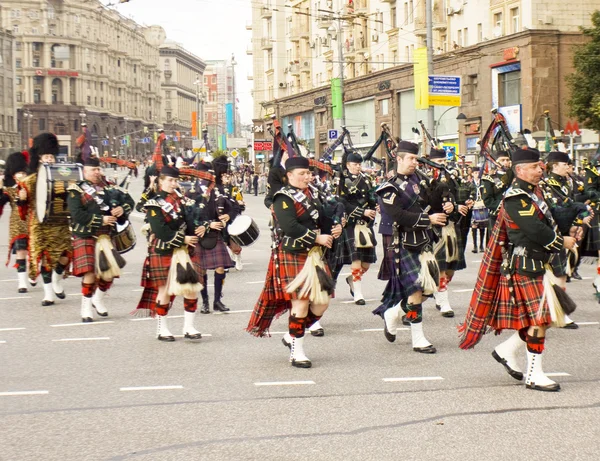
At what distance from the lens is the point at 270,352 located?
9.48 meters

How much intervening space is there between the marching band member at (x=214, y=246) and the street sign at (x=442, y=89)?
57.0 feet

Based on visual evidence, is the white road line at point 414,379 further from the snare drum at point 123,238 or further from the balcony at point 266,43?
the balcony at point 266,43

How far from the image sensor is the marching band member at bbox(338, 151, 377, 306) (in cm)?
1284

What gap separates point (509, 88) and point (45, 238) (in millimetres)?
30574

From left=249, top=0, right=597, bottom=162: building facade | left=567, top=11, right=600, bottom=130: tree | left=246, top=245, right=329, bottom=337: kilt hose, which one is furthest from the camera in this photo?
left=249, top=0, right=597, bottom=162: building facade

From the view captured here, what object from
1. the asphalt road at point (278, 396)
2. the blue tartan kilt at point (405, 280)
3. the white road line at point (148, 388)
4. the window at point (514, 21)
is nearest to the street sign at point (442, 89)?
the window at point (514, 21)

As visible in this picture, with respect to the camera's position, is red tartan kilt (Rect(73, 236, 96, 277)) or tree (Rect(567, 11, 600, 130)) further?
tree (Rect(567, 11, 600, 130))

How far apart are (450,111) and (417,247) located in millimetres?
37883

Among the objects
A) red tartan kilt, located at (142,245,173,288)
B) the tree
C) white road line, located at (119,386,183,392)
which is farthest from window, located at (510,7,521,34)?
white road line, located at (119,386,183,392)

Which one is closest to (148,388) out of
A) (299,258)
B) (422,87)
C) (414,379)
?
(299,258)

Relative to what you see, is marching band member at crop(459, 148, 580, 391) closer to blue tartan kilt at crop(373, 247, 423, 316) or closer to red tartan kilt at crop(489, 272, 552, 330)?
red tartan kilt at crop(489, 272, 552, 330)

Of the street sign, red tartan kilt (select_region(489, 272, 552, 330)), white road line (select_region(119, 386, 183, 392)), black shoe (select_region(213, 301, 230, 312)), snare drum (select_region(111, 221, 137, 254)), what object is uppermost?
the street sign

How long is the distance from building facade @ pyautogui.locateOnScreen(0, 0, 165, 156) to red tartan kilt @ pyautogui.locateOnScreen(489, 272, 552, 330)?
387 ft

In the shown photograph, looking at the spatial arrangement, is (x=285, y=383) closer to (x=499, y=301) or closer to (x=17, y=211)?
(x=499, y=301)
